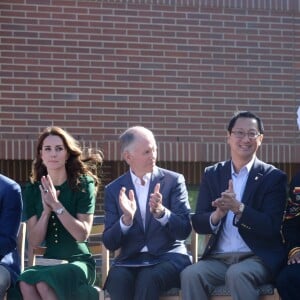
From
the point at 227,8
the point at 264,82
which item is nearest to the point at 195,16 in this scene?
the point at 227,8

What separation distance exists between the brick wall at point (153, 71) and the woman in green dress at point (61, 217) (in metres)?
1.58

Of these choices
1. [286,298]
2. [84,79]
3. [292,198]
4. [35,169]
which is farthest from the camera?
[84,79]

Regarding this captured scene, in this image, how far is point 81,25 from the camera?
911 cm

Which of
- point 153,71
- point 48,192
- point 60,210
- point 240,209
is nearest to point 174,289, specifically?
point 240,209

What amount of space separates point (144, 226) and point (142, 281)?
46 centimetres

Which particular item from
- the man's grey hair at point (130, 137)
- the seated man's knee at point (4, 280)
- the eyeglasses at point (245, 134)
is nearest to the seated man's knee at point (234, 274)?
the eyeglasses at point (245, 134)

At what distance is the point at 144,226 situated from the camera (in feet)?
22.9

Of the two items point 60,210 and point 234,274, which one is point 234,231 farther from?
point 60,210

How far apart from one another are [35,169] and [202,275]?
1.62 meters

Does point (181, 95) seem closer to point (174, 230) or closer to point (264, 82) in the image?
point (264, 82)

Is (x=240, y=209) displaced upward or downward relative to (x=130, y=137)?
downward

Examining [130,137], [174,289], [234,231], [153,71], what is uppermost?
[153,71]

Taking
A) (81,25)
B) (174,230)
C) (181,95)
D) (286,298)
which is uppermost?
(81,25)

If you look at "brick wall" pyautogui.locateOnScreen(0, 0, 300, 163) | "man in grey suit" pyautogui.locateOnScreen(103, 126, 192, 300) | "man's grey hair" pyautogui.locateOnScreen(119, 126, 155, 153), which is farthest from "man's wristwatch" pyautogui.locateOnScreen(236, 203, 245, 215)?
"brick wall" pyautogui.locateOnScreen(0, 0, 300, 163)
